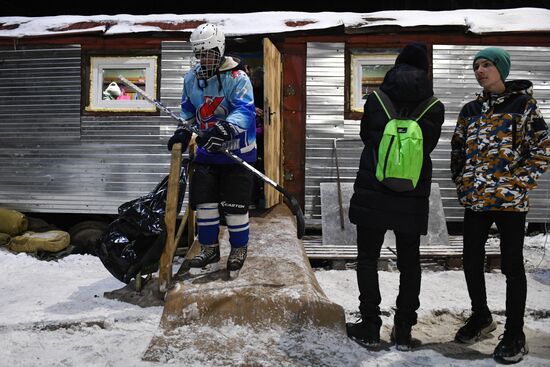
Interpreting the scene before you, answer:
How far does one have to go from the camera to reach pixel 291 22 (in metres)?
6.70

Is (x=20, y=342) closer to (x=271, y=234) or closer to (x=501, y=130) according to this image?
(x=271, y=234)

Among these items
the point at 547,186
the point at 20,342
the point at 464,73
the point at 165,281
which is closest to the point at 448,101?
the point at 464,73

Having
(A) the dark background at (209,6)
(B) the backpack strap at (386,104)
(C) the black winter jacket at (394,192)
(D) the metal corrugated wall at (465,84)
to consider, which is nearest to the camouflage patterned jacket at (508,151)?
(C) the black winter jacket at (394,192)

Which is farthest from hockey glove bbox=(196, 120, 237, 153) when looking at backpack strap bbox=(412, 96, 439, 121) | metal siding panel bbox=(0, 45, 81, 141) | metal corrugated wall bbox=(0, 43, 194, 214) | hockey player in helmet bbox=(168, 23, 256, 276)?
metal siding panel bbox=(0, 45, 81, 141)

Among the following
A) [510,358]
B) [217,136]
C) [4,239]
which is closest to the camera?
[510,358]

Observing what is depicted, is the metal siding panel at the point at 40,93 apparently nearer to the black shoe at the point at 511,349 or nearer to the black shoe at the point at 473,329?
the black shoe at the point at 473,329

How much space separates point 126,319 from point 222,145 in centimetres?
149

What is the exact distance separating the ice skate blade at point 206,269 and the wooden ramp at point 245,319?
3.7 inches

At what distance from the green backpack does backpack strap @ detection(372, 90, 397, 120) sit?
0.13 feet

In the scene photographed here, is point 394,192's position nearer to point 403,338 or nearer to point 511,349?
point 403,338

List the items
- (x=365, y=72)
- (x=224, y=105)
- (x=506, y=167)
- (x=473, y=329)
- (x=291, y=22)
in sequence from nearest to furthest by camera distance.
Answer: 1. (x=506, y=167)
2. (x=473, y=329)
3. (x=224, y=105)
4. (x=291, y=22)
5. (x=365, y=72)

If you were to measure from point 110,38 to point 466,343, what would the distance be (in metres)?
6.29

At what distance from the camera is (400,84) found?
2.85 metres

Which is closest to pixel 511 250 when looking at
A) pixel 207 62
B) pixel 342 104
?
pixel 207 62
